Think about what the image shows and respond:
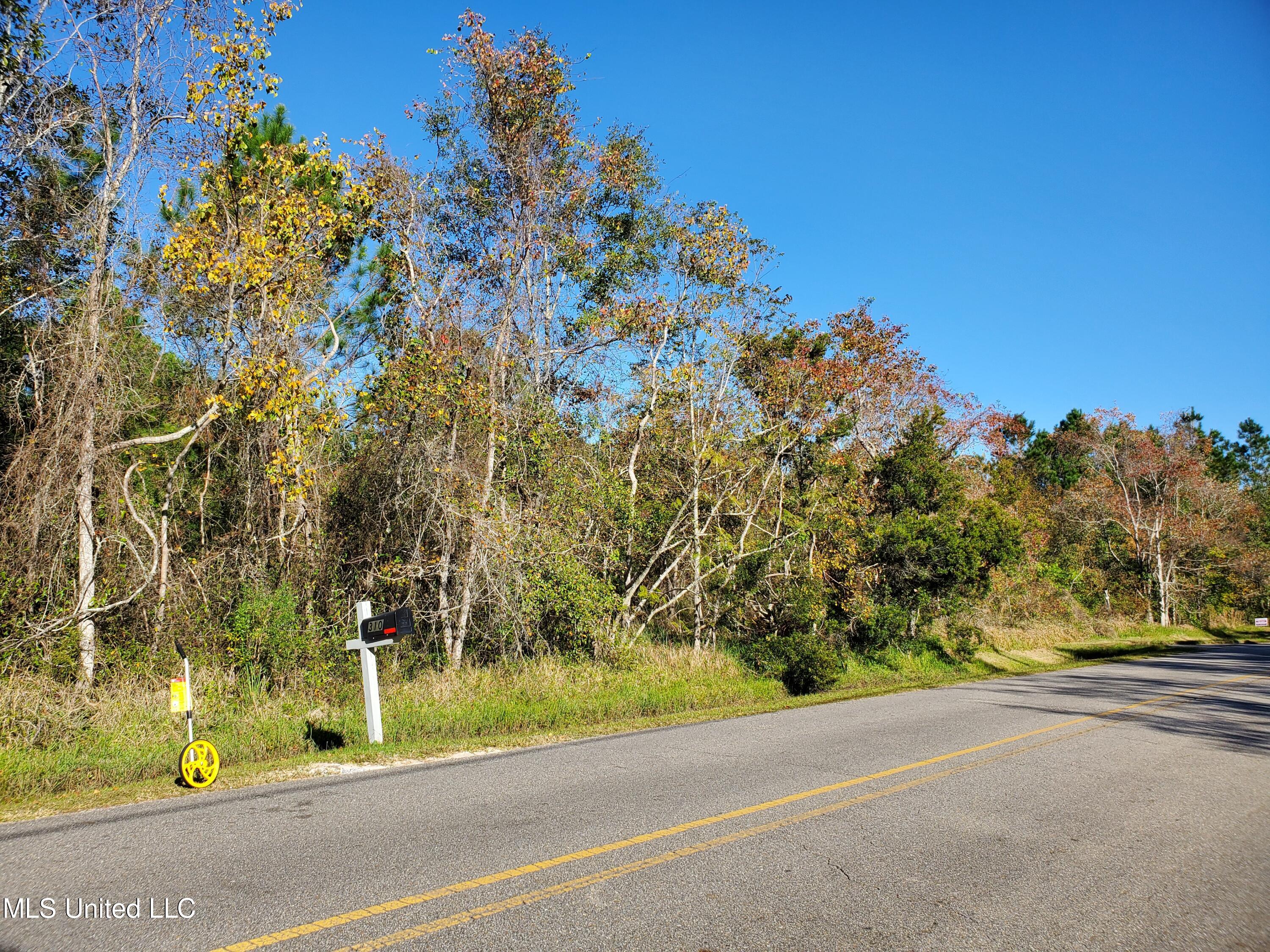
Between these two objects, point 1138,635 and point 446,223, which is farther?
point 1138,635

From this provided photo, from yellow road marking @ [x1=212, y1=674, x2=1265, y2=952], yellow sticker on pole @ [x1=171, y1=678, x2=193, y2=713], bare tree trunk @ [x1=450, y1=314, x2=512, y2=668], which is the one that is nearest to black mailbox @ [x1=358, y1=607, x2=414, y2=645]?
yellow sticker on pole @ [x1=171, y1=678, x2=193, y2=713]

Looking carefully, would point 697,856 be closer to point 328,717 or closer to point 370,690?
point 370,690

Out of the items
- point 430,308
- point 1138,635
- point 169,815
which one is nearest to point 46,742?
point 169,815

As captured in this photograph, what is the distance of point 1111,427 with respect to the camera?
4200cm

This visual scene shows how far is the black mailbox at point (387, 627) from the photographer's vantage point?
367 inches

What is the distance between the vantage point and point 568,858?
5.05 m

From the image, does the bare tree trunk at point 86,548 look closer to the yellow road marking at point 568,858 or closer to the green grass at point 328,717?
the green grass at point 328,717

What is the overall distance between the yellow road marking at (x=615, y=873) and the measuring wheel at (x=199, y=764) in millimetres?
4286

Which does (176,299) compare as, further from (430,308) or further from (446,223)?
(446,223)

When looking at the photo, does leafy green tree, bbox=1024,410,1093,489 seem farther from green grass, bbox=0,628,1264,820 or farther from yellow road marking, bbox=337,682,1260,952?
yellow road marking, bbox=337,682,1260,952

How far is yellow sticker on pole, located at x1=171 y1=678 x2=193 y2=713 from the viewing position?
7336 mm

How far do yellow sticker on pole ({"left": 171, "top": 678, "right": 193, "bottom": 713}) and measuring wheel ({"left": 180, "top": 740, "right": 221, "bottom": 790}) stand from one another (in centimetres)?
35

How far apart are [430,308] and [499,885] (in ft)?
40.9

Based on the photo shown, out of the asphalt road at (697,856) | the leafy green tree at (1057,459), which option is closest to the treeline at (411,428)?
the asphalt road at (697,856)
